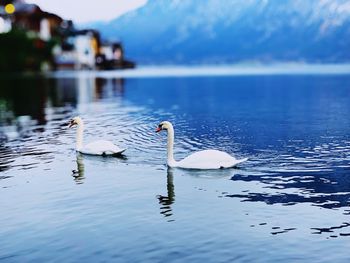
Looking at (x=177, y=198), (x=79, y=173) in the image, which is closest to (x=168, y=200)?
(x=177, y=198)

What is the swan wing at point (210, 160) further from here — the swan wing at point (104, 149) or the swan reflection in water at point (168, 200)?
the swan wing at point (104, 149)

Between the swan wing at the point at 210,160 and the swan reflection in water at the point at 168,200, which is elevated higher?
the swan wing at the point at 210,160

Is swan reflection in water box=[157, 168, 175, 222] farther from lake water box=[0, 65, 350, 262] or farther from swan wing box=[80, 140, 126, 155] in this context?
swan wing box=[80, 140, 126, 155]

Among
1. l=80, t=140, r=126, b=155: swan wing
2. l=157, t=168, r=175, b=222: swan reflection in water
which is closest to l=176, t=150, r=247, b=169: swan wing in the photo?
l=157, t=168, r=175, b=222: swan reflection in water

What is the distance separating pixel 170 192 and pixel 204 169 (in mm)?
3037

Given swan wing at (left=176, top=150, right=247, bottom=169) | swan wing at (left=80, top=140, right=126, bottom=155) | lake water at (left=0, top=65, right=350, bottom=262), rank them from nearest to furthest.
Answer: lake water at (left=0, top=65, right=350, bottom=262) → swan wing at (left=176, top=150, right=247, bottom=169) → swan wing at (left=80, top=140, right=126, bottom=155)

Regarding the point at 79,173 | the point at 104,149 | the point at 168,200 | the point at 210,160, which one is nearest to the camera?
the point at 168,200


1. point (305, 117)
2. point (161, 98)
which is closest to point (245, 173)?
point (305, 117)

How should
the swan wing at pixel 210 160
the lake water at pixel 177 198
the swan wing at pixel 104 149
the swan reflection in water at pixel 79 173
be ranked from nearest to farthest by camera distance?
the lake water at pixel 177 198, the swan reflection in water at pixel 79 173, the swan wing at pixel 210 160, the swan wing at pixel 104 149

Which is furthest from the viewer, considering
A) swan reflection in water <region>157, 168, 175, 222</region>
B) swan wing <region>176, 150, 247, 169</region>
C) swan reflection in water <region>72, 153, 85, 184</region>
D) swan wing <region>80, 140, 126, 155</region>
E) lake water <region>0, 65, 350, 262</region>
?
swan wing <region>80, 140, 126, 155</region>

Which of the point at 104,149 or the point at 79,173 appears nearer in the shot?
the point at 79,173

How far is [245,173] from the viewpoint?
22.9 meters

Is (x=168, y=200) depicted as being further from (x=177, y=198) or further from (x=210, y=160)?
(x=210, y=160)

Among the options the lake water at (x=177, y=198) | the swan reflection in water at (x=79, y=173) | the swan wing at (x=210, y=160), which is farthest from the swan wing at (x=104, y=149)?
the swan wing at (x=210, y=160)
